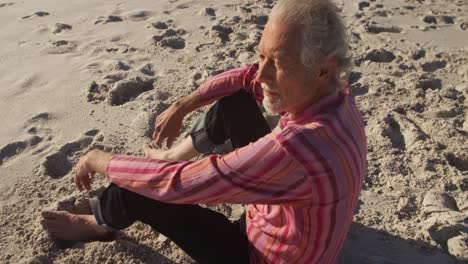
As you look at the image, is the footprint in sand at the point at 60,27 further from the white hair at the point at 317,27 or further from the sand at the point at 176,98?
the white hair at the point at 317,27

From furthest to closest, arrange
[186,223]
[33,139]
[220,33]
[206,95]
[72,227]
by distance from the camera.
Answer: [220,33]
[33,139]
[206,95]
[72,227]
[186,223]

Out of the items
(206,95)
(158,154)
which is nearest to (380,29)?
(206,95)

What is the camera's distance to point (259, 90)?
2.26m

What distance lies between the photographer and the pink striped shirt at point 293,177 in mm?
1459

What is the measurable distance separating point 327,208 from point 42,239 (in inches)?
54.7

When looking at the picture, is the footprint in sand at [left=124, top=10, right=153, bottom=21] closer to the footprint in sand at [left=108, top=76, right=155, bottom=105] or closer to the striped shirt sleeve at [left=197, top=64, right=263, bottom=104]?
the footprint in sand at [left=108, top=76, right=155, bottom=105]

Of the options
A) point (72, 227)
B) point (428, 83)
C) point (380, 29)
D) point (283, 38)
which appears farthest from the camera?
point (380, 29)

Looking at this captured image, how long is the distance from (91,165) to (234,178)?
610 millimetres

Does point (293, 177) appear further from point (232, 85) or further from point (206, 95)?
point (206, 95)

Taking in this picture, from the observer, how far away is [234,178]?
150 centimetres

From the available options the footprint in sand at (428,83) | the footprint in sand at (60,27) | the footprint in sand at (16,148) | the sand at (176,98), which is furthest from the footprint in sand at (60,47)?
the footprint in sand at (428,83)

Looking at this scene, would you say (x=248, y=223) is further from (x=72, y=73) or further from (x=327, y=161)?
(x=72, y=73)

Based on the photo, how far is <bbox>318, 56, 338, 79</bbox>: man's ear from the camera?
61.9 inches

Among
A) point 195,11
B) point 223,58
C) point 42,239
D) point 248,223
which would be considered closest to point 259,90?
point 248,223
